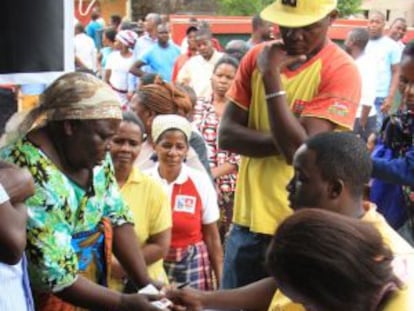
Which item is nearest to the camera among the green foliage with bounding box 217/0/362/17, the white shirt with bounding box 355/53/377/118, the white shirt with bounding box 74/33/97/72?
the white shirt with bounding box 355/53/377/118

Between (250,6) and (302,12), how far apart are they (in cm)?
1725

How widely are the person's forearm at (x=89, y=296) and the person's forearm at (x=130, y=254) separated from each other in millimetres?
287

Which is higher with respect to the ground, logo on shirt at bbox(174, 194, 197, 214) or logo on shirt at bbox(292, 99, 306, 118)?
logo on shirt at bbox(292, 99, 306, 118)

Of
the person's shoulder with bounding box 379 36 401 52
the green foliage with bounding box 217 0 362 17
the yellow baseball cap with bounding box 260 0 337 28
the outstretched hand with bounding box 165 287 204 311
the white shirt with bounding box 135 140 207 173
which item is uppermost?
the yellow baseball cap with bounding box 260 0 337 28

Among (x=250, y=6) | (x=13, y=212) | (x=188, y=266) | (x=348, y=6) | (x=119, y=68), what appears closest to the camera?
A: (x=13, y=212)

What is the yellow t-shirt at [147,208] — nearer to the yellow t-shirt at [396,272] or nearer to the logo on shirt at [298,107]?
the logo on shirt at [298,107]

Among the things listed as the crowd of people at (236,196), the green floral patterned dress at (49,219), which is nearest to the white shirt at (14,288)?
the crowd of people at (236,196)

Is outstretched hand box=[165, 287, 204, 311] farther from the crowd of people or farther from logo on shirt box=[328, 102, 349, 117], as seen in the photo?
logo on shirt box=[328, 102, 349, 117]

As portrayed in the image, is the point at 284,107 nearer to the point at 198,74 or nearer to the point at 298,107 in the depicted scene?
the point at 298,107

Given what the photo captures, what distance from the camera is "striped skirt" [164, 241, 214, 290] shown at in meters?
3.90

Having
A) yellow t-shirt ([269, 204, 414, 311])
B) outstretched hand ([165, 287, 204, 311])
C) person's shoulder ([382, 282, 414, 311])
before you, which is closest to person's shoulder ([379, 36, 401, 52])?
outstretched hand ([165, 287, 204, 311])

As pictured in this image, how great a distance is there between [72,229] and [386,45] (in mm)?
7591

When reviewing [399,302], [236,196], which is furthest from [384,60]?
[399,302]

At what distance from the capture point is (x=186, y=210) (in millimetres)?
3969
